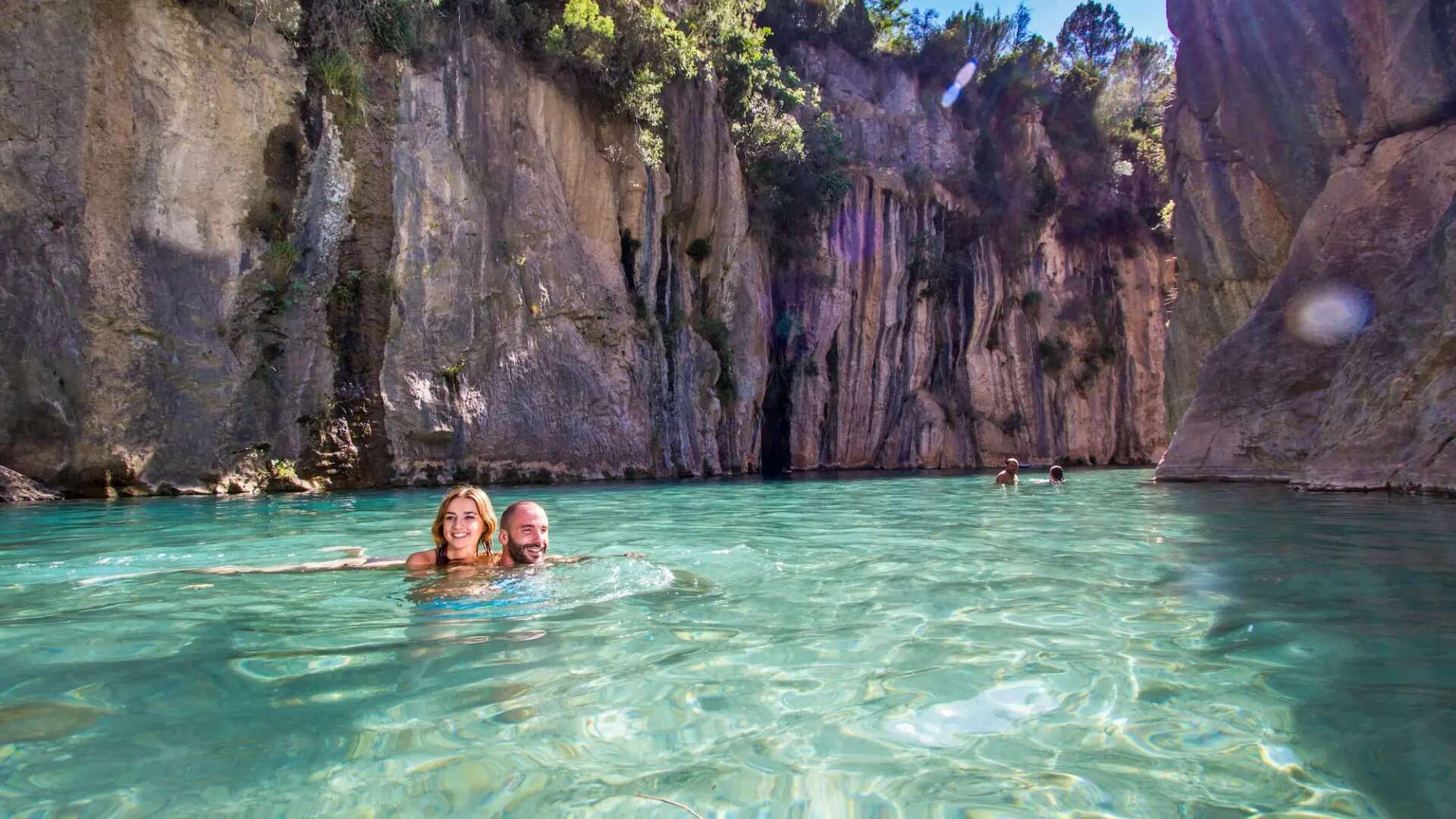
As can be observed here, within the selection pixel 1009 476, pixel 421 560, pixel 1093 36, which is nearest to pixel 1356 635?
pixel 421 560

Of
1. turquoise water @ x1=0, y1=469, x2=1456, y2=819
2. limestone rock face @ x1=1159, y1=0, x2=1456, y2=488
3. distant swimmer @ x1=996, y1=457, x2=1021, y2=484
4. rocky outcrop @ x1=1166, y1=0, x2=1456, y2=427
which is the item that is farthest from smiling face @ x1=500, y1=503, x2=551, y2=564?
rocky outcrop @ x1=1166, y1=0, x2=1456, y2=427

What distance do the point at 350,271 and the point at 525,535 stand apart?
12.0 m

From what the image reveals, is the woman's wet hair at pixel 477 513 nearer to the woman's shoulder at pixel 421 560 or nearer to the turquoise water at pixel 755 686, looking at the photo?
the woman's shoulder at pixel 421 560

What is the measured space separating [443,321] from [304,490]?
3858 millimetres

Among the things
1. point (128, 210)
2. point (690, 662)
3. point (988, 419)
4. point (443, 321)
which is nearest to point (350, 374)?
point (443, 321)

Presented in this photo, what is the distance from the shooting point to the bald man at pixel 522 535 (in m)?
4.54

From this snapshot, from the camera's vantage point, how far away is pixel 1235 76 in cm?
1546

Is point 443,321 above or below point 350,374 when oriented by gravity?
above

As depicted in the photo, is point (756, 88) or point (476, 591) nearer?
point (476, 591)

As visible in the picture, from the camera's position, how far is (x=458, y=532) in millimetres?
4449

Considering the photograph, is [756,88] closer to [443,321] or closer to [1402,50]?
[443,321]

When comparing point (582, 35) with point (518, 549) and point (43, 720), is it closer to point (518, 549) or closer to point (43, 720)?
point (518, 549)

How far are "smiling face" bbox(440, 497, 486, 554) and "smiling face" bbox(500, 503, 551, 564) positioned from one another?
16 centimetres

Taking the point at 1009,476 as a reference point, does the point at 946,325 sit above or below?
above
